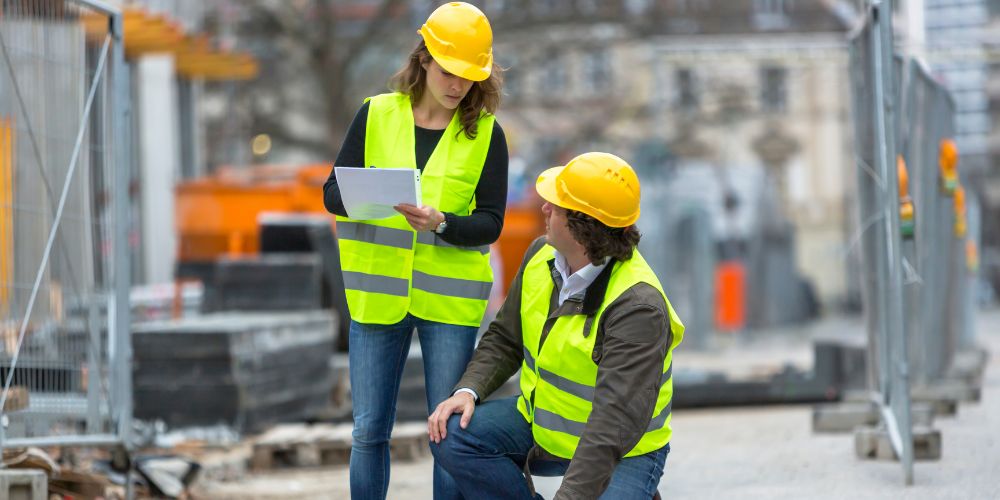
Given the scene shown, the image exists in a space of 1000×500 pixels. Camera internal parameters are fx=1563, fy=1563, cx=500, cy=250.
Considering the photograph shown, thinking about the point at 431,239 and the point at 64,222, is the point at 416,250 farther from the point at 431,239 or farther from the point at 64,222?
the point at 64,222

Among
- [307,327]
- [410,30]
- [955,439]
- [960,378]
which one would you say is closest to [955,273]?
[960,378]

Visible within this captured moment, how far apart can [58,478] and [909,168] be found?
4456mm

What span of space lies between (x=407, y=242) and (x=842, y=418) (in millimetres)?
4484

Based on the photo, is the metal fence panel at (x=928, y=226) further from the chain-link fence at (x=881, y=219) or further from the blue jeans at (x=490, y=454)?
the blue jeans at (x=490, y=454)

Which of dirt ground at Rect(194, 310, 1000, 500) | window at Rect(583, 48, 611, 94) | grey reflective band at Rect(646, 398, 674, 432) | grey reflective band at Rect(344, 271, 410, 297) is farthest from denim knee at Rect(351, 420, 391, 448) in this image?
window at Rect(583, 48, 611, 94)

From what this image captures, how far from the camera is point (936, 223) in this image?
10219 millimetres

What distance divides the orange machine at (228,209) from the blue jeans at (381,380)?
40.2 ft

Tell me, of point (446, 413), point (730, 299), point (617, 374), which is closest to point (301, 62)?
point (730, 299)

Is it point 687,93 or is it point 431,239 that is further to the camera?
point 687,93

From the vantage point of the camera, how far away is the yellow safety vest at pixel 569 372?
175 inches

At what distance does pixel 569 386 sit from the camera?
4473 mm

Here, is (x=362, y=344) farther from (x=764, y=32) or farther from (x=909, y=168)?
(x=764, y=32)

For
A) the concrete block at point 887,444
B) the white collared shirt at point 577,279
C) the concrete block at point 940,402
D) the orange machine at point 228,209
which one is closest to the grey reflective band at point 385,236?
the white collared shirt at point 577,279

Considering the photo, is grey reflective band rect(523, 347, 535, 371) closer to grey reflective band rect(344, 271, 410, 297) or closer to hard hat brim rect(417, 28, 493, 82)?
grey reflective band rect(344, 271, 410, 297)
